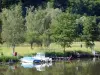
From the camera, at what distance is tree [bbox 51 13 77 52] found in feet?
295

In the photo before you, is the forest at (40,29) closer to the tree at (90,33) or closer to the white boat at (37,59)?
the tree at (90,33)

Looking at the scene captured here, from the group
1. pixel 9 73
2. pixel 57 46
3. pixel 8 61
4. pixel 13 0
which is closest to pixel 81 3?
pixel 13 0

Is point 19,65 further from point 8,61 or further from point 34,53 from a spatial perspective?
point 34,53

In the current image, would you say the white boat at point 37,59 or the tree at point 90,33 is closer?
the white boat at point 37,59

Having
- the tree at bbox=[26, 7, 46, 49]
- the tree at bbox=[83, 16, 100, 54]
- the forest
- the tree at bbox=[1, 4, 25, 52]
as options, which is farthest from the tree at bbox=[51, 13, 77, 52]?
the tree at bbox=[1, 4, 25, 52]

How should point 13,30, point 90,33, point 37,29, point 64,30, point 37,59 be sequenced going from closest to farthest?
point 37,59 → point 13,30 → point 37,29 → point 64,30 → point 90,33

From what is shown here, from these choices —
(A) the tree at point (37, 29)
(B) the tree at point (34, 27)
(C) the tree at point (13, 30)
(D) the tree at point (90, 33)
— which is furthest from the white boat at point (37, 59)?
(D) the tree at point (90, 33)

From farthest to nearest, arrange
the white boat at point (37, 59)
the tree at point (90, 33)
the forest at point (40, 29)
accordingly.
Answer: the tree at point (90, 33) < the forest at point (40, 29) < the white boat at point (37, 59)

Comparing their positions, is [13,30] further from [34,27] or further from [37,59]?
[37,59]

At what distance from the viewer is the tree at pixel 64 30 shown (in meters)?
89.9

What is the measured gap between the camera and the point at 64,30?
296 ft

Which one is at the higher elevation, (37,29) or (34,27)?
(34,27)

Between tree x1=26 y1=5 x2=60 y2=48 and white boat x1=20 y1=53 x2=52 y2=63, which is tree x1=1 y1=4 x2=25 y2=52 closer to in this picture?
tree x1=26 y1=5 x2=60 y2=48

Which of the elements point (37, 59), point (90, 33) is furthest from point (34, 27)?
point (90, 33)
